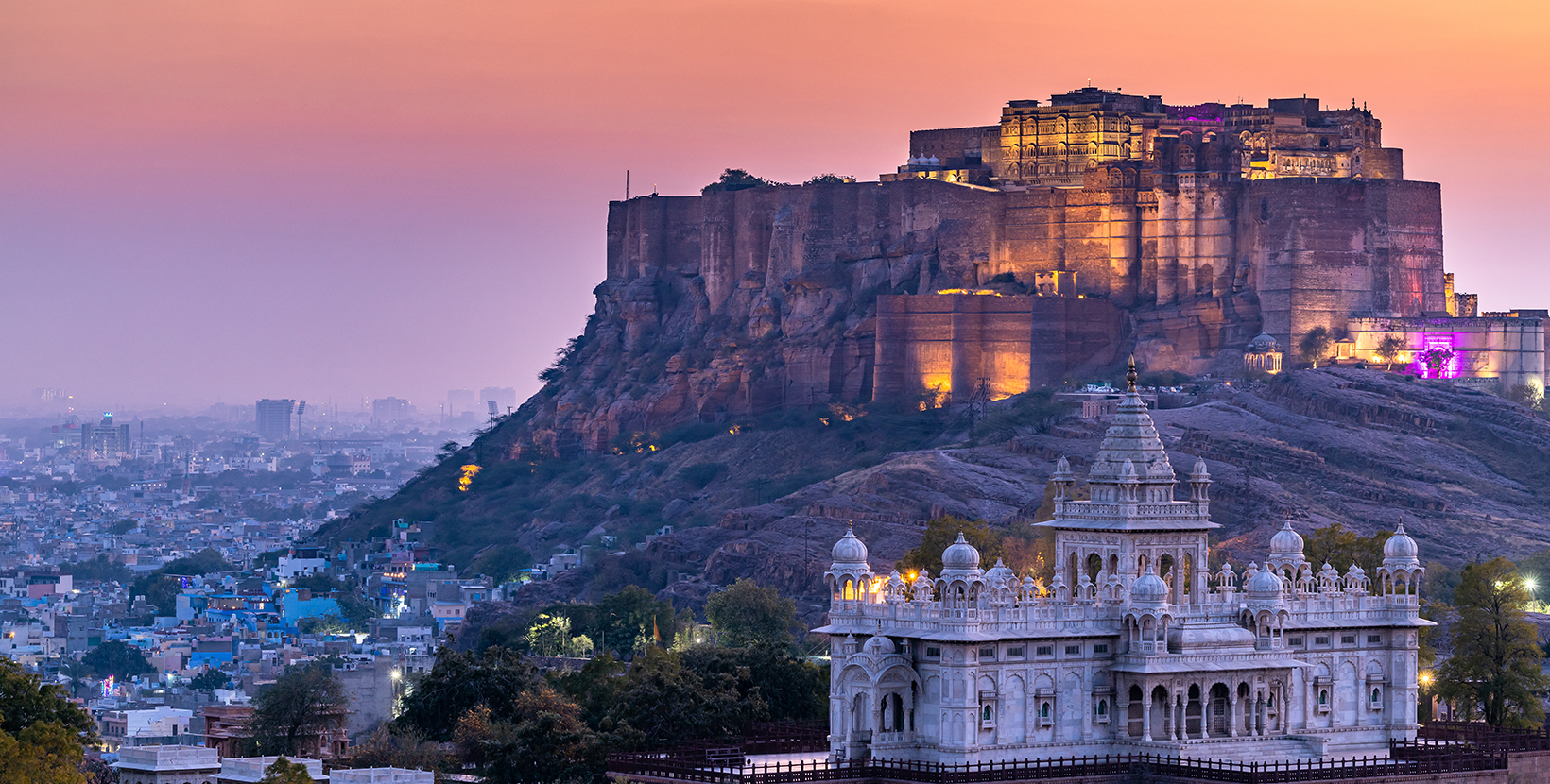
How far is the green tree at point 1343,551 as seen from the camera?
97.8m

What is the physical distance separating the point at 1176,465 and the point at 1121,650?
57.7m

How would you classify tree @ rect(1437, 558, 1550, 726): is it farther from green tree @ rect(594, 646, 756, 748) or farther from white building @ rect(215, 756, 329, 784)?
white building @ rect(215, 756, 329, 784)

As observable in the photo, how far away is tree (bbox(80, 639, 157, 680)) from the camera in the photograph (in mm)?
168750

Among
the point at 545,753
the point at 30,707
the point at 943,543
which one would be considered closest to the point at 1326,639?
the point at 545,753

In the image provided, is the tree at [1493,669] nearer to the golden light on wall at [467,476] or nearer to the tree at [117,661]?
the tree at [117,661]

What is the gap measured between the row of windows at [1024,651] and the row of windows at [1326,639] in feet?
19.1

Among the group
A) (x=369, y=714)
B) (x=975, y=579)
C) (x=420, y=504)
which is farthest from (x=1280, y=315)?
(x=975, y=579)

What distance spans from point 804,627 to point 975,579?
51583 millimetres

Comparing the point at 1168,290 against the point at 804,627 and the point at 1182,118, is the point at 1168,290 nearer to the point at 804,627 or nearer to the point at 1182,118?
the point at 1182,118

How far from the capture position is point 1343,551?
9900 cm

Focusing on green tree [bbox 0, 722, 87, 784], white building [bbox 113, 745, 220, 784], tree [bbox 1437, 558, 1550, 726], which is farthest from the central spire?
green tree [bbox 0, 722, 87, 784]

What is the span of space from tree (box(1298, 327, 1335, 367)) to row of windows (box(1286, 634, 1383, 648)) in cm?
6809

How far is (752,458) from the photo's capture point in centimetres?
16238

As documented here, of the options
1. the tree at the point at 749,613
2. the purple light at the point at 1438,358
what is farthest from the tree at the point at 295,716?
the purple light at the point at 1438,358
